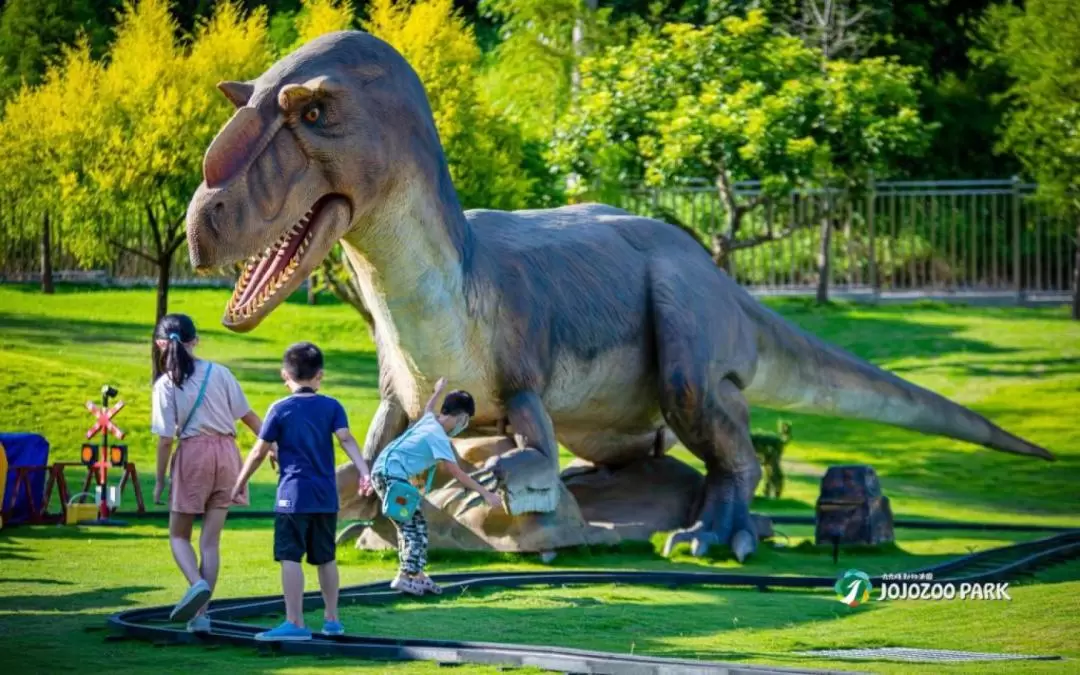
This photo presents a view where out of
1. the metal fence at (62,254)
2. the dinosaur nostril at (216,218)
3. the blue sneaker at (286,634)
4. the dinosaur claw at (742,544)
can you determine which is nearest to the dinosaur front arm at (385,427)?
the dinosaur claw at (742,544)

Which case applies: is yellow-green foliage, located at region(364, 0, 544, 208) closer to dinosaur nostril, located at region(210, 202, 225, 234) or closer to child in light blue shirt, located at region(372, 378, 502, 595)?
dinosaur nostril, located at region(210, 202, 225, 234)

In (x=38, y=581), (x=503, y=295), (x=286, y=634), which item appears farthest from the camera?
(x=503, y=295)

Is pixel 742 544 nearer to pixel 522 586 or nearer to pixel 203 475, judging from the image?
pixel 522 586

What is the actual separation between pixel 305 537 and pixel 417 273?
140 inches

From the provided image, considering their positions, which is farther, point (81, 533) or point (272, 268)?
point (81, 533)

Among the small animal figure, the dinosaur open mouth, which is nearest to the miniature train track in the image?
the dinosaur open mouth

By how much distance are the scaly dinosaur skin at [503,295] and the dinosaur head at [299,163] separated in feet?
0.04

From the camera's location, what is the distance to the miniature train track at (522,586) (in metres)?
7.33

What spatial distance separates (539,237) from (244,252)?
3.53 m

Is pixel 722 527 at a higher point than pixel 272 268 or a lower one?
lower

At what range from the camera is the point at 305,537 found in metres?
8.52

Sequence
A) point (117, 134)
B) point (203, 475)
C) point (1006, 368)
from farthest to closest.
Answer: point (1006, 368) < point (117, 134) < point (203, 475)

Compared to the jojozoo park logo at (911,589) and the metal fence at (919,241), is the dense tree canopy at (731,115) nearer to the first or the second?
the metal fence at (919,241)

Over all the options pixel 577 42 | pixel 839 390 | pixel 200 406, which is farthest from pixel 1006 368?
pixel 200 406
